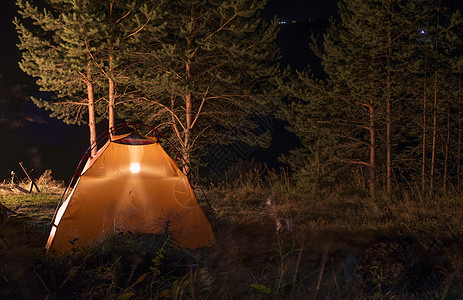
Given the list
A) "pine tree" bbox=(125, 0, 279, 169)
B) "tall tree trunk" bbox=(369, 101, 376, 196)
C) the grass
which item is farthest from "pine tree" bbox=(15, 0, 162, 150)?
"tall tree trunk" bbox=(369, 101, 376, 196)

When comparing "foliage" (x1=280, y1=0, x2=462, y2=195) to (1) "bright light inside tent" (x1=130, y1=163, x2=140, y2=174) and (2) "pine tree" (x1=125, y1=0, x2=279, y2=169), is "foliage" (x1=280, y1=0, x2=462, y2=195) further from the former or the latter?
(1) "bright light inside tent" (x1=130, y1=163, x2=140, y2=174)

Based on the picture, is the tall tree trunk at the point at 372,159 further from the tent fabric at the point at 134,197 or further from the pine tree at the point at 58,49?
the pine tree at the point at 58,49

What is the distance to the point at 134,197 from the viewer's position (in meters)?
7.13

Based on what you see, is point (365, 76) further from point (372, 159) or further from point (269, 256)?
point (269, 256)

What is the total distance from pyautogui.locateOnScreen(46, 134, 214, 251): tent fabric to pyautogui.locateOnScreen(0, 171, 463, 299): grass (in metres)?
0.54

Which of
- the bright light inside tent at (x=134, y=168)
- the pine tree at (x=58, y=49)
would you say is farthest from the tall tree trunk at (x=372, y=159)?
the pine tree at (x=58, y=49)

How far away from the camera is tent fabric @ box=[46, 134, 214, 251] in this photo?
675cm

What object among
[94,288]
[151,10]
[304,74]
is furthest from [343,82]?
[94,288]

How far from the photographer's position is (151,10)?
1173 centimetres

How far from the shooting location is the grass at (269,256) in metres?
3.80

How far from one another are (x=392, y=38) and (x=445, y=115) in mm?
3021

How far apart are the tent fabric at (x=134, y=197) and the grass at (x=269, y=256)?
54cm

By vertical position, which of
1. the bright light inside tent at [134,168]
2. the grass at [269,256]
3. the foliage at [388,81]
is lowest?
the grass at [269,256]

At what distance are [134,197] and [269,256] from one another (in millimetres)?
2470
